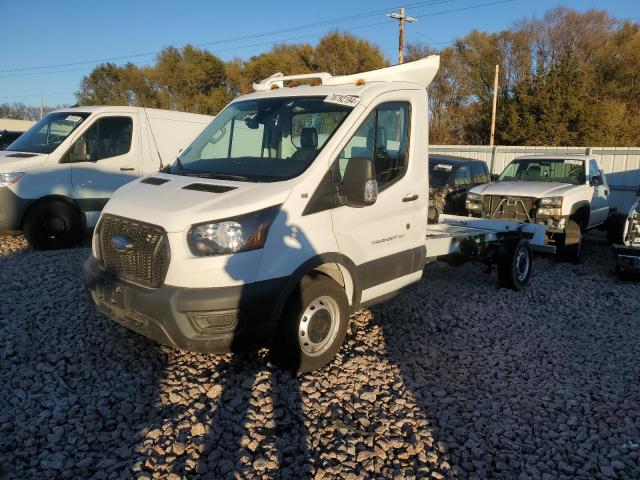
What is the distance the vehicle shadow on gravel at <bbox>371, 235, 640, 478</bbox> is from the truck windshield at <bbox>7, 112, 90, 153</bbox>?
619cm

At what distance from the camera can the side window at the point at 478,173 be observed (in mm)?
12258

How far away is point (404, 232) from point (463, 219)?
10.8ft

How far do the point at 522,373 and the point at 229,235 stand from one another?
2943 millimetres

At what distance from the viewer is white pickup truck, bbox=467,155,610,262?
29.5 ft

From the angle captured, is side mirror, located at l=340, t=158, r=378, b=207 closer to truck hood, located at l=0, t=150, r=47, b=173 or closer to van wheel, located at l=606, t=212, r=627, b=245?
truck hood, located at l=0, t=150, r=47, b=173

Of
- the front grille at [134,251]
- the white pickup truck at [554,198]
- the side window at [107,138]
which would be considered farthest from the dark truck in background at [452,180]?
the front grille at [134,251]

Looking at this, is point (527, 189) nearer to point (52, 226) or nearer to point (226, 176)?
point (226, 176)

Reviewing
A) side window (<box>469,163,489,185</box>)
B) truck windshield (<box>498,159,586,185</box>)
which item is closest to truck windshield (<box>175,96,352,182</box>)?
truck windshield (<box>498,159,586,185</box>)

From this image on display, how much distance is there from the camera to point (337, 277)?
440cm

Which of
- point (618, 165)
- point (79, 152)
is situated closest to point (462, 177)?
point (618, 165)

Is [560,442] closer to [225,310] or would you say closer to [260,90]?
[225,310]

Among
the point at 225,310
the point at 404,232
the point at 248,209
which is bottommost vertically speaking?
the point at 225,310

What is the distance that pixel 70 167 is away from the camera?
27.3 feet

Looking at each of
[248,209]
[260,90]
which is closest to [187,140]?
[260,90]
